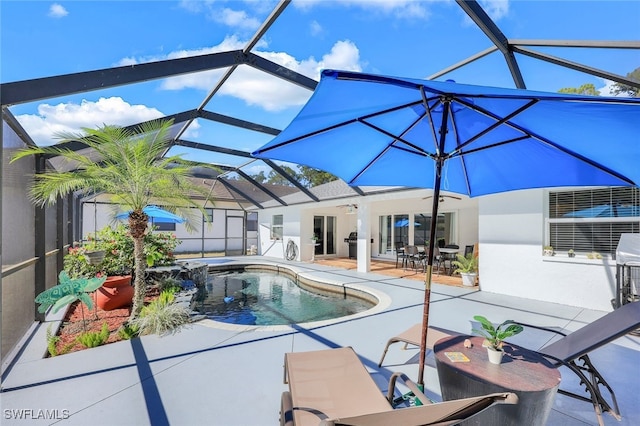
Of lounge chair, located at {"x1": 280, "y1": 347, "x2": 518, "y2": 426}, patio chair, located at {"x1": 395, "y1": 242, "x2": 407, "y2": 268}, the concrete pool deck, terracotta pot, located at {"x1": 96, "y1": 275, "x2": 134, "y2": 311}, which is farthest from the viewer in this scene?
patio chair, located at {"x1": 395, "y1": 242, "x2": 407, "y2": 268}

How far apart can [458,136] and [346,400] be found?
2569mm

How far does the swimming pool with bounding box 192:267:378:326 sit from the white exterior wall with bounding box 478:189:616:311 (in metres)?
3.23

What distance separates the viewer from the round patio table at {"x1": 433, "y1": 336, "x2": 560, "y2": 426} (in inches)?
77.0

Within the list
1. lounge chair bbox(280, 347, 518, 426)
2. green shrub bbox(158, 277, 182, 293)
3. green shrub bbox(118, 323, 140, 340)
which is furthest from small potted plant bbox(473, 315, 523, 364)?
green shrub bbox(158, 277, 182, 293)

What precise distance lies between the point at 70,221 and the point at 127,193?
5470 mm

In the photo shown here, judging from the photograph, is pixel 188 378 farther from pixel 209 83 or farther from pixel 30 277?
pixel 209 83

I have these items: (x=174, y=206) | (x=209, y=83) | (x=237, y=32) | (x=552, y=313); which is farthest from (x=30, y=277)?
(x=552, y=313)

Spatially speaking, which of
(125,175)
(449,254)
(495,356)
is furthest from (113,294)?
(449,254)

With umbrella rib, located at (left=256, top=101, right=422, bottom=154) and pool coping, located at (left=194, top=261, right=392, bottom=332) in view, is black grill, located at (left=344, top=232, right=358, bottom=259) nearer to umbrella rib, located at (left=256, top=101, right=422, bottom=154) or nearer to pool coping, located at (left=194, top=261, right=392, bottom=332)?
pool coping, located at (left=194, top=261, right=392, bottom=332)

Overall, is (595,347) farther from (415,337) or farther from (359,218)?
(359,218)

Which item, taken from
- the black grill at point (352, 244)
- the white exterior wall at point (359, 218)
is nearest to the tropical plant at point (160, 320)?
the white exterior wall at point (359, 218)

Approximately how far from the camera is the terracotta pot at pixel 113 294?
19.7 feet

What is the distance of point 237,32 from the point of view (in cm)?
481

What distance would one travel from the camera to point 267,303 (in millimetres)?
8547
